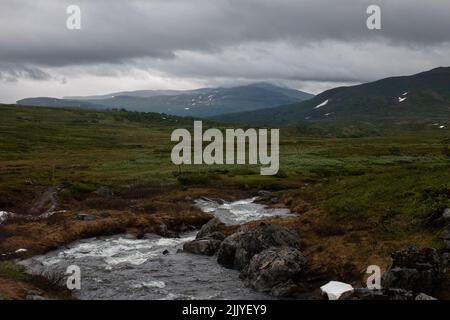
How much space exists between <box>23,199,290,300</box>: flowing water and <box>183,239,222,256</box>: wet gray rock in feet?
2.13

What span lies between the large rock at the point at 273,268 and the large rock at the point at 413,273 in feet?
21.3

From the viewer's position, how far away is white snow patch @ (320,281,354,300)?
29.6 meters

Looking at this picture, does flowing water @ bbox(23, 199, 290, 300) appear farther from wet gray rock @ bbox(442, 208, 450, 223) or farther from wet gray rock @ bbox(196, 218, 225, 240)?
wet gray rock @ bbox(442, 208, 450, 223)

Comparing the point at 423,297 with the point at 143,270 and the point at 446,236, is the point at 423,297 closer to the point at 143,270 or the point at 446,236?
the point at 446,236

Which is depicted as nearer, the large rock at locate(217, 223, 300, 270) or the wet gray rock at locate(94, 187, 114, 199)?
the large rock at locate(217, 223, 300, 270)

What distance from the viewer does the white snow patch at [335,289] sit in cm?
2961

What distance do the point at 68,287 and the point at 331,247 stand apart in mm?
20201

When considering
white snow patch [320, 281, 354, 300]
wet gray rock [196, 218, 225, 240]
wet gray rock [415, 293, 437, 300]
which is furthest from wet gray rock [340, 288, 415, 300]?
wet gray rock [196, 218, 225, 240]

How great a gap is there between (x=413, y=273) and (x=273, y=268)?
9.11m

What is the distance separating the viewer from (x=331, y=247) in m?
38.8

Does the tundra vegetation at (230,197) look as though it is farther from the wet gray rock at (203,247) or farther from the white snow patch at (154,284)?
the wet gray rock at (203,247)

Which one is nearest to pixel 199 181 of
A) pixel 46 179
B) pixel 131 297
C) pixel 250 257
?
pixel 46 179

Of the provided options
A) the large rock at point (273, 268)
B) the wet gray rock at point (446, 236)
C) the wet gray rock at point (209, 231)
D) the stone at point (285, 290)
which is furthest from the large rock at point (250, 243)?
the wet gray rock at point (446, 236)

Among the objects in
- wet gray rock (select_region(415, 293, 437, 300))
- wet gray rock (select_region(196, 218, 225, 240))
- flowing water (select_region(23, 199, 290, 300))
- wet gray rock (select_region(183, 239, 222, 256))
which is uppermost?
wet gray rock (select_region(415, 293, 437, 300))
